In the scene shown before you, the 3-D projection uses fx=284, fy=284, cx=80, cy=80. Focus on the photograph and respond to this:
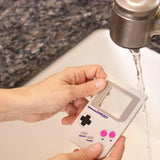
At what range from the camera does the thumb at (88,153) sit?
521 millimetres

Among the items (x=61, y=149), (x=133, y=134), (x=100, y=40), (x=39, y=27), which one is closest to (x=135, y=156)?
(x=133, y=134)

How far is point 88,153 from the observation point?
538 mm

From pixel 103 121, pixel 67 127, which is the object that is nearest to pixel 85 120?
pixel 103 121

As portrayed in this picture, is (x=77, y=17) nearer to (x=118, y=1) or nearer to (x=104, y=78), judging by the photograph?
(x=104, y=78)

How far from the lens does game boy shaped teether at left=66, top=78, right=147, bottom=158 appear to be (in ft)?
1.83

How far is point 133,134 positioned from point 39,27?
403mm

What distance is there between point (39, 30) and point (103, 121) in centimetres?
33

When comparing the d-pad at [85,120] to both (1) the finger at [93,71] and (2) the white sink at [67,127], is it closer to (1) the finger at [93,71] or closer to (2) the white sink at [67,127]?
(1) the finger at [93,71]

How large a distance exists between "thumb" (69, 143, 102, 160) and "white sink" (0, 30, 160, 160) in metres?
0.24

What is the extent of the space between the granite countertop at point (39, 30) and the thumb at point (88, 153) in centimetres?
25

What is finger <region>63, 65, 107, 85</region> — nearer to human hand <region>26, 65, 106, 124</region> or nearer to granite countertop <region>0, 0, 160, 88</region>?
human hand <region>26, 65, 106, 124</region>

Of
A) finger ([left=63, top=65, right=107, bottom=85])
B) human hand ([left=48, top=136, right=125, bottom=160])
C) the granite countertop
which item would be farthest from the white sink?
human hand ([left=48, top=136, right=125, bottom=160])

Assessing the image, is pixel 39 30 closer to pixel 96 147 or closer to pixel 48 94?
pixel 48 94

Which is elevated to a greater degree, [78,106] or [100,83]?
[100,83]
